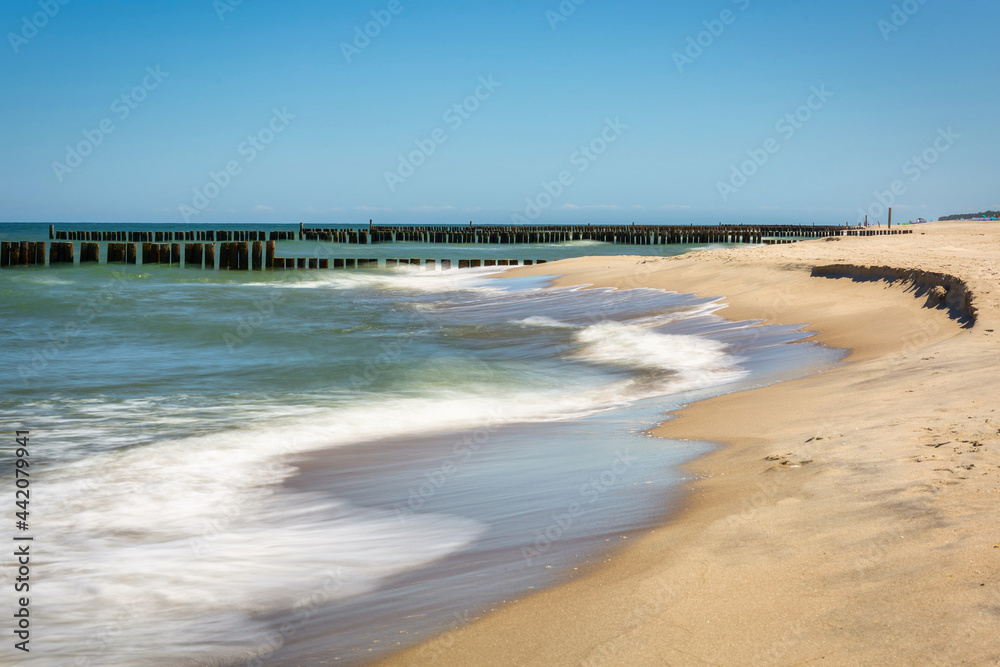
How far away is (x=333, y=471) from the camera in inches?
238

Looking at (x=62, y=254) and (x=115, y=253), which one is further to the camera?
(x=115, y=253)

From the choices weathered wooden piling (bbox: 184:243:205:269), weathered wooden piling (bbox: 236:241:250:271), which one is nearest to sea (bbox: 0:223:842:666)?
weathered wooden piling (bbox: 236:241:250:271)

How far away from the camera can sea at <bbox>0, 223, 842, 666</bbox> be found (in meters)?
3.41

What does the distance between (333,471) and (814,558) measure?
3.94 metres

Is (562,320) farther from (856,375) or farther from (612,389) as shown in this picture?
(856,375)

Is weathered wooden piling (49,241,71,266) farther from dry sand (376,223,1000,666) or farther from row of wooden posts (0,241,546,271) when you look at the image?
dry sand (376,223,1000,666)

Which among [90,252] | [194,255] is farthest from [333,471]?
[90,252]

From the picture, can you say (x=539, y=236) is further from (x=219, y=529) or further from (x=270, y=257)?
(x=219, y=529)

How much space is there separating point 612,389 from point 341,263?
3111 centimetres

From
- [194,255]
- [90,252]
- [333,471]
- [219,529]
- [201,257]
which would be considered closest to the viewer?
[219,529]

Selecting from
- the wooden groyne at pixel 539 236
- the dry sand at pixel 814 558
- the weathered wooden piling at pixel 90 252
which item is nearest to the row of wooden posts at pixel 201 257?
the weathered wooden piling at pixel 90 252

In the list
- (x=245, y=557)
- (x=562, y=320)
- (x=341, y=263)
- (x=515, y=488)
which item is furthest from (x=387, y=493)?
(x=341, y=263)

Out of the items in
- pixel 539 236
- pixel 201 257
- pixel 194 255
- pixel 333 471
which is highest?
pixel 539 236

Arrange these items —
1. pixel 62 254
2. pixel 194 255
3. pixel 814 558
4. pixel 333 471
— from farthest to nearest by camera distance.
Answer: pixel 194 255 → pixel 62 254 → pixel 333 471 → pixel 814 558
